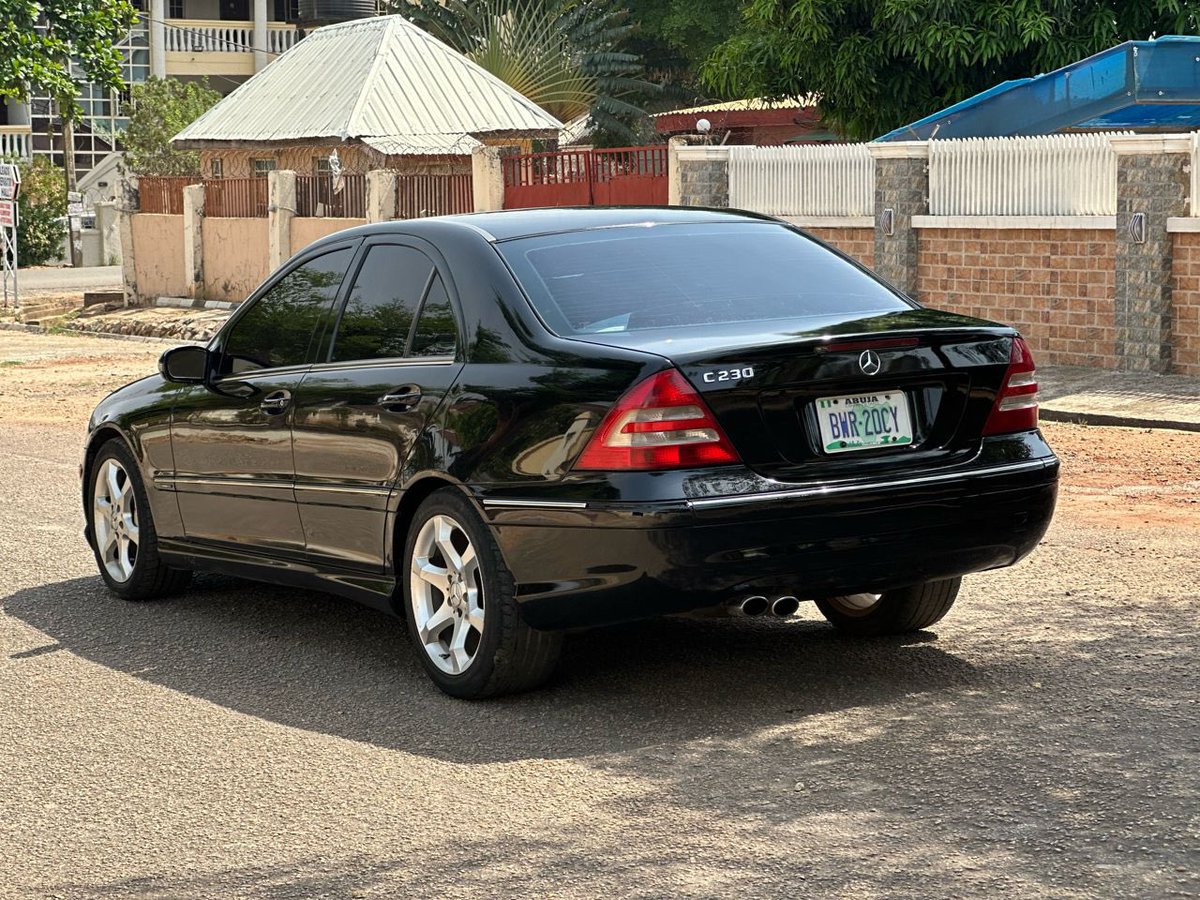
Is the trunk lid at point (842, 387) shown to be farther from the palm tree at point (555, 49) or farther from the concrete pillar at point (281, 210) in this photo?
the palm tree at point (555, 49)

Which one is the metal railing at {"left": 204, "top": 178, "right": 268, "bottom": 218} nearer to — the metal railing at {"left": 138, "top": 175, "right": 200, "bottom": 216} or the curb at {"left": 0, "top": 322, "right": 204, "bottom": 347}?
the metal railing at {"left": 138, "top": 175, "right": 200, "bottom": 216}

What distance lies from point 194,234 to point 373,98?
4.24m

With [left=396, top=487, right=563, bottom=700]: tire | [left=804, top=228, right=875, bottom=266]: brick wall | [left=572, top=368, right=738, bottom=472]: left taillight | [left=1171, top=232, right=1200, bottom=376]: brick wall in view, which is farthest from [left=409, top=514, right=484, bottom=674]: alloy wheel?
[left=804, top=228, right=875, bottom=266]: brick wall

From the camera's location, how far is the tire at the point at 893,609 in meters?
7.01

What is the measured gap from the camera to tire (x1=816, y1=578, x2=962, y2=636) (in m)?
7.01

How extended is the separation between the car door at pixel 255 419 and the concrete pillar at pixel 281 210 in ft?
77.3

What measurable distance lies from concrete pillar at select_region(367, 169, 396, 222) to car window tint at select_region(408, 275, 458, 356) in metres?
22.7

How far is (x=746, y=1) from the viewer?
53.3 m

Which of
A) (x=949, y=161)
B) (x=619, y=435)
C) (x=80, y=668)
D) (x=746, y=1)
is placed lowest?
(x=80, y=668)

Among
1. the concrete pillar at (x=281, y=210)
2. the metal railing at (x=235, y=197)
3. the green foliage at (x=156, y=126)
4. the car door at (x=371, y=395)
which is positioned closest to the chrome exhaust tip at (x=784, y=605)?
the car door at (x=371, y=395)

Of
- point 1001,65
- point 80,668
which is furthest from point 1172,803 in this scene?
point 1001,65

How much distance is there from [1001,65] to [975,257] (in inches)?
426

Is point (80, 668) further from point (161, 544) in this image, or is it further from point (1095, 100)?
point (1095, 100)

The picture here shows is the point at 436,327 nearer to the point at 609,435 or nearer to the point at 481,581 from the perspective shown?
the point at 481,581
